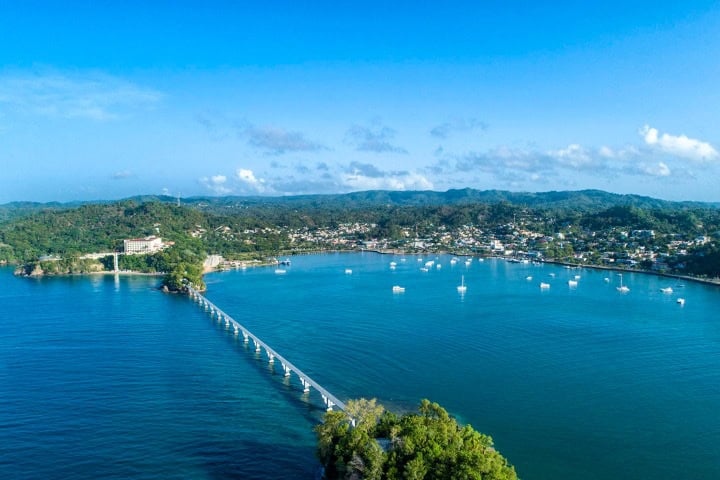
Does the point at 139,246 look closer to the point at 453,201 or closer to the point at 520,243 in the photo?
the point at 520,243

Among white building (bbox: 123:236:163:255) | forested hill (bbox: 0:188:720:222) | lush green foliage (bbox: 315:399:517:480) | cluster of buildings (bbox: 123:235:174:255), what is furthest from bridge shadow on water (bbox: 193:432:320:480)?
forested hill (bbox: 0:188:720:222)

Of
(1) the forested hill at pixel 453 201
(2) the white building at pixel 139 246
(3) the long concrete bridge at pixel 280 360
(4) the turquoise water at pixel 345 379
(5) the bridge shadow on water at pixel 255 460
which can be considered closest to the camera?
(5) the bridge shadow on water at pixel 255 460

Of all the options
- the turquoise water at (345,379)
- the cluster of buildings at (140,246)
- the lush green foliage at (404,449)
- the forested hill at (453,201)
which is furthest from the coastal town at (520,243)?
the lush green foliage at (404,449)

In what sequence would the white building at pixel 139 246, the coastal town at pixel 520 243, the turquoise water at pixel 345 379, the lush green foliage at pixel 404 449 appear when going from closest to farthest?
the lush green foliage at pixel 404 449
the turquoise water at pixel 345 379
the coastal town at pixel 520 243
the white building at pixel 139 246

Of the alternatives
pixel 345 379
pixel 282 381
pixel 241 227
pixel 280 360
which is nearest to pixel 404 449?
pixel 345 379

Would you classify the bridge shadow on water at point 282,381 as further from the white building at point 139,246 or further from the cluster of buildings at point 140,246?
the white building at point 139,246
